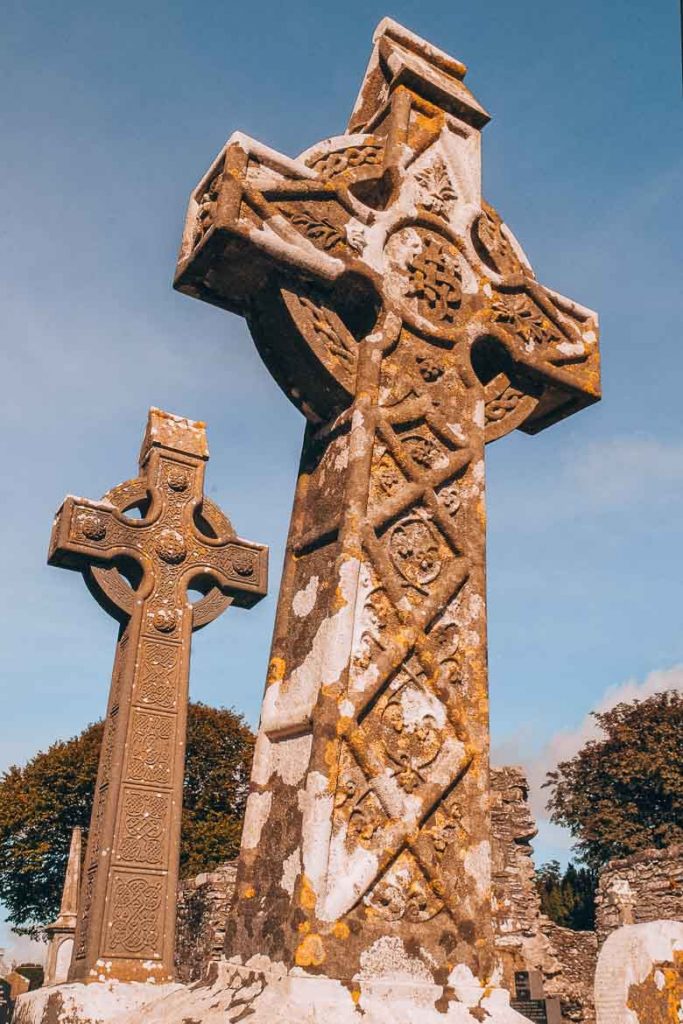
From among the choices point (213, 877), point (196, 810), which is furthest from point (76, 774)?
point (213, 877)

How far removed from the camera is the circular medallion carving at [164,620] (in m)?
9.23

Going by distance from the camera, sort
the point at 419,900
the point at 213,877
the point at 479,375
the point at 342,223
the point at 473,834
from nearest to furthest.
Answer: the point at 419,900 → the point at 473,834 → the point at 342,223 → the point at 479,375 → the point at 213,877

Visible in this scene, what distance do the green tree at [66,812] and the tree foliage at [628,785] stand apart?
1384 centimetres

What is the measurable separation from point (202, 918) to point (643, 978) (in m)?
16.9

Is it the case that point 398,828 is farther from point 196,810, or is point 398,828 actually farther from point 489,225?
point 196,810

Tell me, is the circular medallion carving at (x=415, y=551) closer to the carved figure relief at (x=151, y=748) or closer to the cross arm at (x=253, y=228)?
the cross arm at (x=253, y=228)

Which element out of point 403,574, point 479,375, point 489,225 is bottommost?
point 403,574

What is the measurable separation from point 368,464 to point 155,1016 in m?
2.16

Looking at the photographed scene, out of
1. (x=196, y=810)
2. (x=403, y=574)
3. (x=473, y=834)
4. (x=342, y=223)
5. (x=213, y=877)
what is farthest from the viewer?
(x=196, y=810)

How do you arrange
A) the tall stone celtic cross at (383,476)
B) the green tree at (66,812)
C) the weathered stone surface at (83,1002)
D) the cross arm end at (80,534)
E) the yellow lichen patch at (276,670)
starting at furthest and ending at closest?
the green tree at (66,812) → the cross arm end at (80,534) → the weathered stone surface at (83,1002) → the yellow lichen patch at (276,670) → the tall stone celtic cross at (383,476)

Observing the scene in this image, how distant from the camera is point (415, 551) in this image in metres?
4.07

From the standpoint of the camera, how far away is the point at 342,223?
14.6ft

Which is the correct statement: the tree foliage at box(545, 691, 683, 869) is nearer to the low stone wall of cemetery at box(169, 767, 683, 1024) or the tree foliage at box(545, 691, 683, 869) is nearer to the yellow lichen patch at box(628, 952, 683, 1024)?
the low stone wall of cemetery at box(169, 767, 683, 1024)

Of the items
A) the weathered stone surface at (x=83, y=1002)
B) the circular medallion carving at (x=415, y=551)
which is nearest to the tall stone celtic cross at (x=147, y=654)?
the weathered stone surface at (x=83, y=1002)
